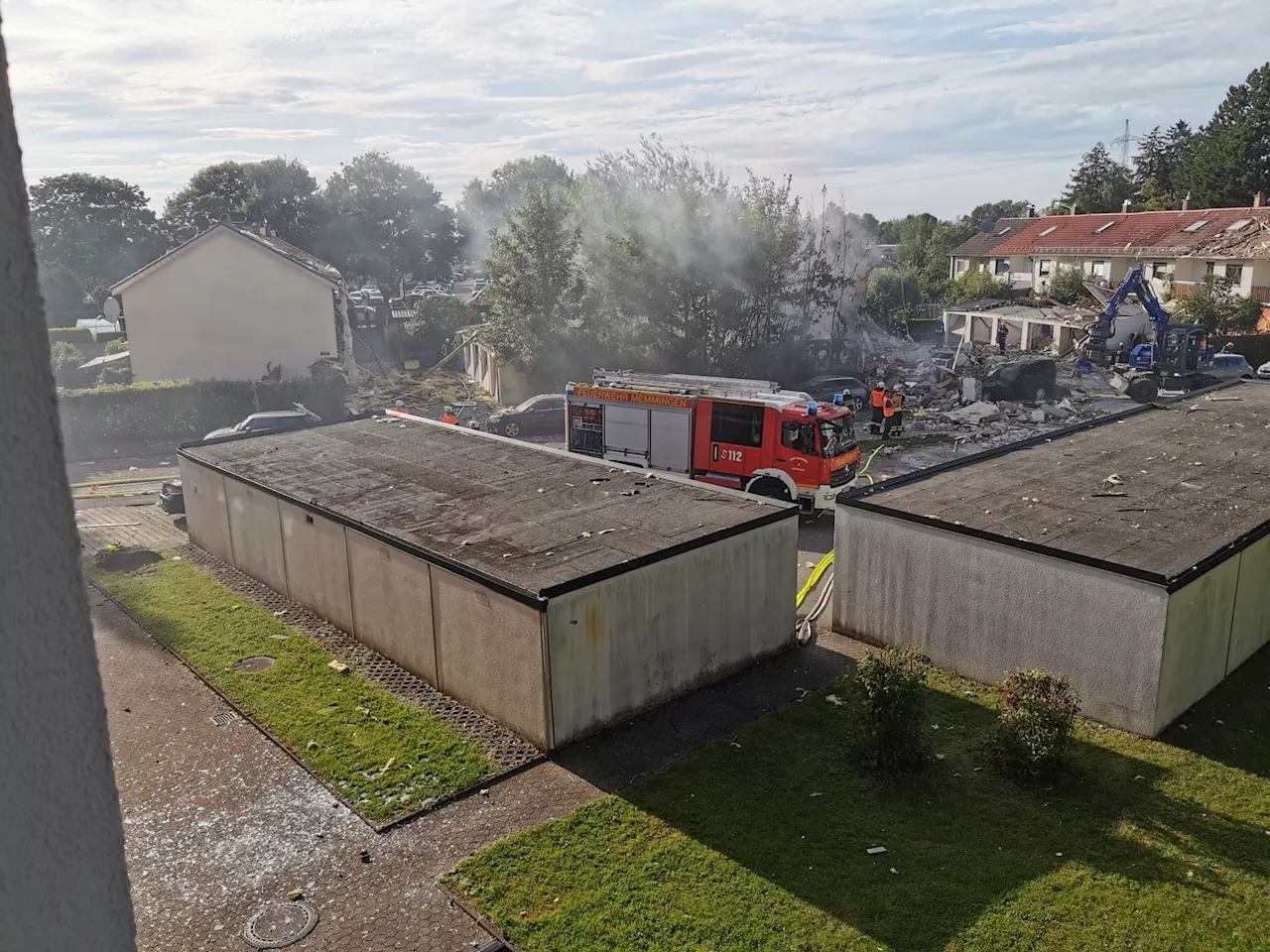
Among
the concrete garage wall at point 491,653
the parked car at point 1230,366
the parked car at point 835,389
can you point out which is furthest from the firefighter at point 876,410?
the concrete garage wall at point 491,653

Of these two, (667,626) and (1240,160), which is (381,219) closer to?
(1240,160)

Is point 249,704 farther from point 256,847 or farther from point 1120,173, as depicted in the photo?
point 1120,173

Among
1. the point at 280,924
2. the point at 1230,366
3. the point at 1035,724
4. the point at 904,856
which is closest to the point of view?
the point at 280,924

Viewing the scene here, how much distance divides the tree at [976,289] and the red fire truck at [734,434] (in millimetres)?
34334

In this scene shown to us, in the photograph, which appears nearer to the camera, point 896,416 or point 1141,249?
point 896,416

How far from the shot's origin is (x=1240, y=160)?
5441 centimetres

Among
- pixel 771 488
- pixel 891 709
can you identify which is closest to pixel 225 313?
pixel 771 488

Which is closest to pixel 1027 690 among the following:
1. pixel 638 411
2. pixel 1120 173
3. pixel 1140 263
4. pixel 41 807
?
pixel 41 807

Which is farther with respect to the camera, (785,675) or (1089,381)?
(1089,381)

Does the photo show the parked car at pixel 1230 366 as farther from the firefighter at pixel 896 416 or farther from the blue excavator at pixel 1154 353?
the firefighter at pixel 896 416

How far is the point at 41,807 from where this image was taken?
1.44 metres

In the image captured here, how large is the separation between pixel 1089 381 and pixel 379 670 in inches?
1216

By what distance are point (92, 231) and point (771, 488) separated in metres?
60.2

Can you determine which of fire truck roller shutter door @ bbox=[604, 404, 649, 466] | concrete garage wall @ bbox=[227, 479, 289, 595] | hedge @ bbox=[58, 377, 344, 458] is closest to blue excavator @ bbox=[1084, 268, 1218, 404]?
fire truck roller shutter door @ bbox=[604, 404, 649, 466]
